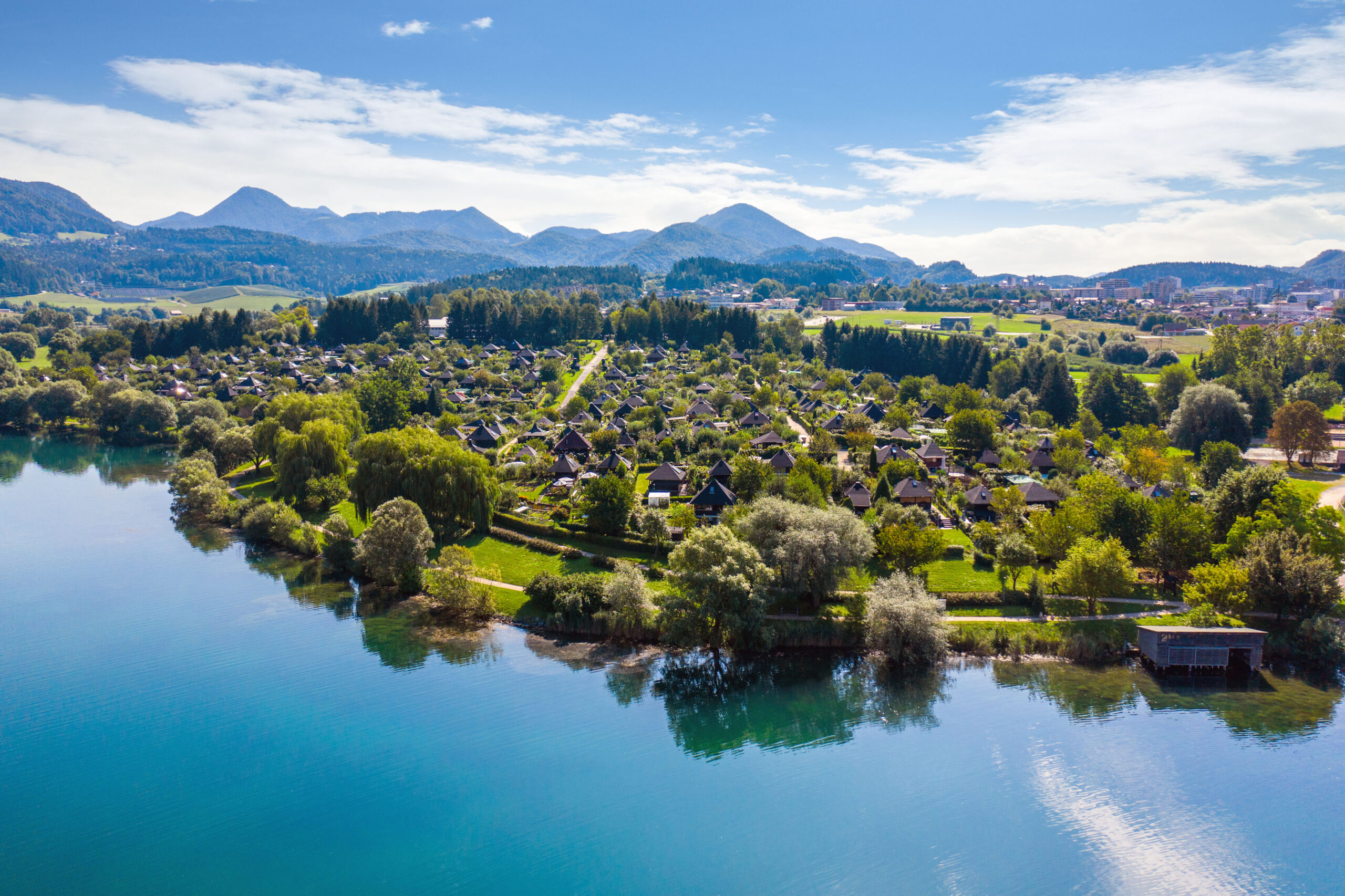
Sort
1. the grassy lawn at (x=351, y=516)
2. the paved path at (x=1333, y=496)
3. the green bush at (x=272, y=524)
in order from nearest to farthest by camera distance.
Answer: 1. the green bush at (x=272, y=524)
2. the grassy lawn at (x=351, y=516)
3. the paved path at (x=1333, y=496)

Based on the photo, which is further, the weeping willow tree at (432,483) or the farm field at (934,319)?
the farm field at (934,319)

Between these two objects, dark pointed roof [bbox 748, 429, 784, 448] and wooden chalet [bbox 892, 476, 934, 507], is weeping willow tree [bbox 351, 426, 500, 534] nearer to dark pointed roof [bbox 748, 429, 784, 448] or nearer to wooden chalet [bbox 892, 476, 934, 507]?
wooden chalet [bbox 892, 476, 934, 507]

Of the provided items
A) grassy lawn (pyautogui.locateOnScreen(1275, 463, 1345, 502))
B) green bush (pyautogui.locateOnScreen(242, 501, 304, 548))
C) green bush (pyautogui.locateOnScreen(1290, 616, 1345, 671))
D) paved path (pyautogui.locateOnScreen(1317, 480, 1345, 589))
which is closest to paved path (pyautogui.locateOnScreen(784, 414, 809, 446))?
grassy lawn (pyautogui.locateOnScreen(1275, 463, 1345, 502))

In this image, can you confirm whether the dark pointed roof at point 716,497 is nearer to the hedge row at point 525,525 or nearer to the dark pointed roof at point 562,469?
the hedge row at point 525,525

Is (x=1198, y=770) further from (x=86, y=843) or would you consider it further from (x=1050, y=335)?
(x=1050, y=335)

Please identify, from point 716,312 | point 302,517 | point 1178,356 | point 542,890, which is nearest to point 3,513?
point 302,517

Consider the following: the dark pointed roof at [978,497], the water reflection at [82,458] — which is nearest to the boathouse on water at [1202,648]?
the dark pointed roof at [978,497]
